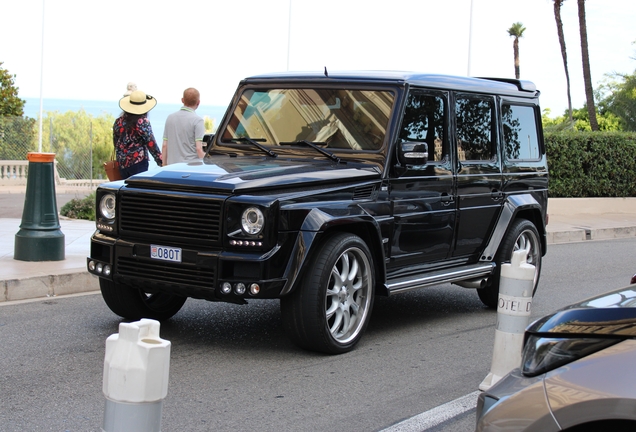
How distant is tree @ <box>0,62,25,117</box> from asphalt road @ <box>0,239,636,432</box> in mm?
22472

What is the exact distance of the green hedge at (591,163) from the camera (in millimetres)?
20312

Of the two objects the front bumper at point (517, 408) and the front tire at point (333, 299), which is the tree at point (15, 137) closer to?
the front tire at point (333, 299)

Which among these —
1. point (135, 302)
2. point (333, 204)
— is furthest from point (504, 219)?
point (135, 302)

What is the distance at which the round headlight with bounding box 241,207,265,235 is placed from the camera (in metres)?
5.77

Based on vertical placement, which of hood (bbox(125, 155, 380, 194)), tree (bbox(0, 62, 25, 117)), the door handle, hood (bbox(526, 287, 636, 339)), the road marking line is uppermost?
tree (bbox(0, 62, 25, 117))

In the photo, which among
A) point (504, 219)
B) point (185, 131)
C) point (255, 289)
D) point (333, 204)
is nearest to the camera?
point (255, 289)

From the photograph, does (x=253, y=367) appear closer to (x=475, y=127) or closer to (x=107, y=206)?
(x=107, y=206)

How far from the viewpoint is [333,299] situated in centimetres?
624

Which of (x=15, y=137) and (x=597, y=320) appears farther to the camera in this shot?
(x=15, y=137)

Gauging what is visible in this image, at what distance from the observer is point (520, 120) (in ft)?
28.9

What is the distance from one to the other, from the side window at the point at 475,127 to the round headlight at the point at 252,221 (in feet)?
8.56

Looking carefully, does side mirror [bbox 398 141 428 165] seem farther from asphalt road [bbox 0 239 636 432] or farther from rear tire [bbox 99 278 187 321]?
rear tire [bbox 99 278 187 321]

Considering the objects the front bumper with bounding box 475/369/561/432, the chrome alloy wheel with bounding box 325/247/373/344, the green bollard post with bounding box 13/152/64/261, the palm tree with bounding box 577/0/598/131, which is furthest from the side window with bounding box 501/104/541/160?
the palm tree with bounding box 577/0/598/131

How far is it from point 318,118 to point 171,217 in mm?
1777
